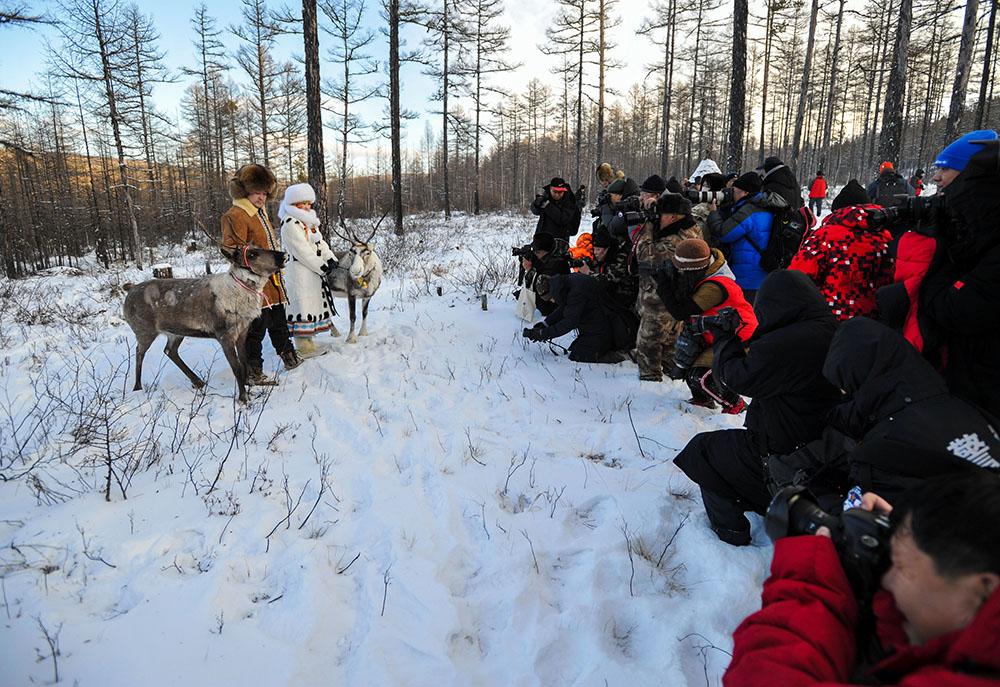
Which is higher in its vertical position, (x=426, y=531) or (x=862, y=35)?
(x=862, y=35)

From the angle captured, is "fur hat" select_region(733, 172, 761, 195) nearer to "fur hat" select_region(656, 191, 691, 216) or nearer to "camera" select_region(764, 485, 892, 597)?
"fur hat" select_region(656, 191, 691, 216)

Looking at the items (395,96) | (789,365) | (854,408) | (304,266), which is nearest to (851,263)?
(789,365)

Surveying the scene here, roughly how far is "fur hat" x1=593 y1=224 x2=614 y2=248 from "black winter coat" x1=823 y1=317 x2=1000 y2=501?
4010mm

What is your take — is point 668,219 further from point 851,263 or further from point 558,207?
point 558,207

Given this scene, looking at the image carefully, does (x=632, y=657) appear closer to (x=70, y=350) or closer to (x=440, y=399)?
(x=440, y=399)

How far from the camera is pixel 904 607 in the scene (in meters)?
1.02

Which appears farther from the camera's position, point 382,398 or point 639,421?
point 382,398

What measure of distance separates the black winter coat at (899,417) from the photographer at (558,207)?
5.43 m

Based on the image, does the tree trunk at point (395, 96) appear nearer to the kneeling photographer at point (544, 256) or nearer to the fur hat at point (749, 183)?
the kneeling photographer at point (544, 256)

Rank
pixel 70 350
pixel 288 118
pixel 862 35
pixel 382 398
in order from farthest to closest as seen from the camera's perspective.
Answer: pixel 862 35 → pixel 288 118 → pixel 70 350 → pixel 382 398

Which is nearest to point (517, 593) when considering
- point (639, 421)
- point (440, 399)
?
point (639, 421)

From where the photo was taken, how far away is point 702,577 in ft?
→ 8.00

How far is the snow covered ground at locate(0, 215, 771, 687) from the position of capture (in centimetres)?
200

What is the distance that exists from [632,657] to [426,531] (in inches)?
50.6
